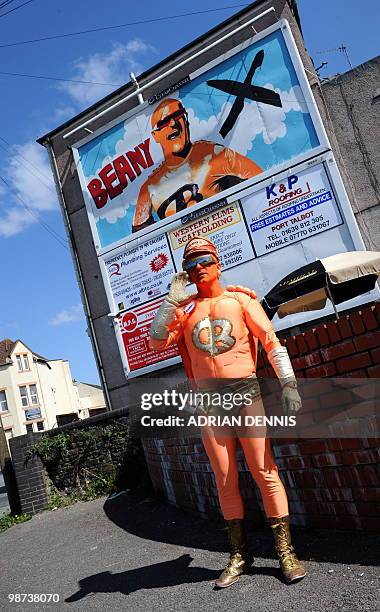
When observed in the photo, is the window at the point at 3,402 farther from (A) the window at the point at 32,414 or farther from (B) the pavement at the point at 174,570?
(B) the pavement at the point at 174,570

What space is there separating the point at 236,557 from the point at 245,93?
29.7 feet

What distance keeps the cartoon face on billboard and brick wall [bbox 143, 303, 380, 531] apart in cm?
684

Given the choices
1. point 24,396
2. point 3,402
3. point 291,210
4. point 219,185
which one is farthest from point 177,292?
point 24,396

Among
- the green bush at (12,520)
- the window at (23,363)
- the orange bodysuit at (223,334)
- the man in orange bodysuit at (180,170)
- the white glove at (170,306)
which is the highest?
the window at (23,363)

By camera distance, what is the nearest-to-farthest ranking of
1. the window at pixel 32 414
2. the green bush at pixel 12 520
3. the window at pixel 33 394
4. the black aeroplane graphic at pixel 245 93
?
the green bush at pixel 12 520 < the black aeroplane graphic at pixel 245 93 < the window at pixel 32 414 < the window at pixel 33 394

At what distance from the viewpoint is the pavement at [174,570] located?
272 cm

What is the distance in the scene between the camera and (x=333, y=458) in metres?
3.43

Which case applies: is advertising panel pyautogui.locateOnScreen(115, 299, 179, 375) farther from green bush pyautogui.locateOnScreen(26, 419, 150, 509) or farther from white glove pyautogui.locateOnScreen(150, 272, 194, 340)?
white glove pyautogui.locateOnScreen(150, 272, 194, 340)

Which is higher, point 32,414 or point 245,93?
point 245,93

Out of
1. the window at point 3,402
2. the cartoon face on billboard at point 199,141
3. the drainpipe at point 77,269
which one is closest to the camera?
the cartoon face on billboard at point 199,141

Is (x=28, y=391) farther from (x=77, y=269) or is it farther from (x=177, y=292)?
(x=177, y=292)

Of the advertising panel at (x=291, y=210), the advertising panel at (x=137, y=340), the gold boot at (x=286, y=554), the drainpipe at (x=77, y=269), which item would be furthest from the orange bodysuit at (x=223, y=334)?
the drainpipe at (x=77, y=269)

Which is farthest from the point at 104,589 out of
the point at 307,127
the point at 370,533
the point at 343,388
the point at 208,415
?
the point at 307,127

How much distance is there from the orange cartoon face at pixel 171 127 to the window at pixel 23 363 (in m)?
47.1
